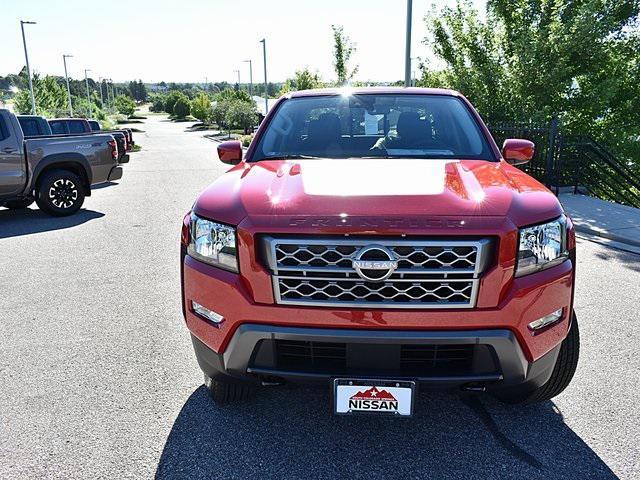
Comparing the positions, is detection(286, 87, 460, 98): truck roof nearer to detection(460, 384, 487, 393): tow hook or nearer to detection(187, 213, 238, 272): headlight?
detection(187, 213, 238, 272): headlight

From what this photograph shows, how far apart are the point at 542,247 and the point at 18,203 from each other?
9.83 meters

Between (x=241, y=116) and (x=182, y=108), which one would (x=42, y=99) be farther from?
(x=182, y=108)

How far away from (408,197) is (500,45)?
1285cm

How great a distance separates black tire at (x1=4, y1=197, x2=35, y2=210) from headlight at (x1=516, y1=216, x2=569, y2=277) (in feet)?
29.8

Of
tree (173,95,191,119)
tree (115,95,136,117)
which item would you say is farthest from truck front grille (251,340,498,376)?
tree (115,95,136,117)

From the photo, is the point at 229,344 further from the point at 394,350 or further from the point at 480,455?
the point at 480,455

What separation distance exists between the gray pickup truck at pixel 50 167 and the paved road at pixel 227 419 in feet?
15.3

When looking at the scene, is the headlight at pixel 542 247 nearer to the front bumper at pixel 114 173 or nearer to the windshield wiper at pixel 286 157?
the windshield wiper at pixel 286 157

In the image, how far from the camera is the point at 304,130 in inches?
146

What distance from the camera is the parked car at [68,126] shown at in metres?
15.2

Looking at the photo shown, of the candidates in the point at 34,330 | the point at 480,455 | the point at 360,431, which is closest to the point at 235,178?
the point at 360,431

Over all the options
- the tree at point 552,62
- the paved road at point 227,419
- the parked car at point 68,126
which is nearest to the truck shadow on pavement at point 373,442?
the paved road at point 227,419

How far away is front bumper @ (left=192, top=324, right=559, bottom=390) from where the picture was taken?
2.22 metres

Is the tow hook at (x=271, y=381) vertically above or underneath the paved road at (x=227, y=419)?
above
